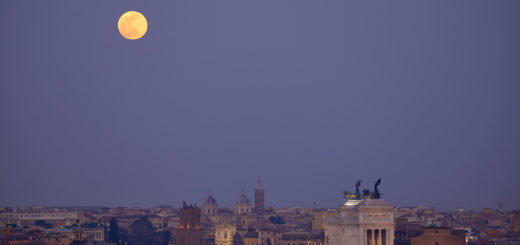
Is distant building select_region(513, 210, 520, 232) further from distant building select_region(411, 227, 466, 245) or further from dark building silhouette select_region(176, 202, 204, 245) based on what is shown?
distant building select_region(411, 227, 466, 245)

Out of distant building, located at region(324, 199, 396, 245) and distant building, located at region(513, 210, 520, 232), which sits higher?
distant building, located at region(513, 210, 520, 232)

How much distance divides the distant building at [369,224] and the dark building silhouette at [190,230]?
307 ft

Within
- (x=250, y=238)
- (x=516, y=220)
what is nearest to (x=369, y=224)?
(x=516, y=220)

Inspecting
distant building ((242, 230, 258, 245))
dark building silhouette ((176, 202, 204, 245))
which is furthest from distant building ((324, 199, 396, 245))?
dark building silhouette ((176, 202, 204, 245))

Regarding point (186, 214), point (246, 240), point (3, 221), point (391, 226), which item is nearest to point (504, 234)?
point (246, 240)

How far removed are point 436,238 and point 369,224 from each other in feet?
138

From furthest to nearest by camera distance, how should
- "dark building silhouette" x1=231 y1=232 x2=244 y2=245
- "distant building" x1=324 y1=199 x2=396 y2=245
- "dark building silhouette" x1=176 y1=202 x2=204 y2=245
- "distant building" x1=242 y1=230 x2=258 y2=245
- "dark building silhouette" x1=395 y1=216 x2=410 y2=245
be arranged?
1. "dark building silhouette" x1=176 y1=202 x2=204 y2=245
2. "dark building silhouette" x1=231 y1=232 x2=244 y2=245
3. "distant building" x1=242 y1=230 x2=258 y2=245
4. "dark building silhouette" x1=395 y1=216 x2=410 y2=245
5. "distant building" x1=324 y1=199 x2=396 y2=245

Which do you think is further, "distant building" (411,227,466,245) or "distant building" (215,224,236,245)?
"distant building" (215,224,236,245)

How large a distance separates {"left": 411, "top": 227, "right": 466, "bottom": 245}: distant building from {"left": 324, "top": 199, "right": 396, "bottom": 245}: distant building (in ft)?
126

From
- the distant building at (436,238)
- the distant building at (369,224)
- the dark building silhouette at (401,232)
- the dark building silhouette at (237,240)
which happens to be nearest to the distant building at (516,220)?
the dark building silhouette at (237,240)

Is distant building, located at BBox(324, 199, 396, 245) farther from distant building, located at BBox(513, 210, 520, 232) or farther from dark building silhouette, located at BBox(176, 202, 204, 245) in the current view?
dark building silhouette, located at BBox(176, 202, 204, 245)

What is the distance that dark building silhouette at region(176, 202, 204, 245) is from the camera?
5531 inches

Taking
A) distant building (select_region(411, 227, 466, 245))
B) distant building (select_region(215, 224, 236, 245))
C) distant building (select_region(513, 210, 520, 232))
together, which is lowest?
distant building (select_region(411, 227, 466, 245))

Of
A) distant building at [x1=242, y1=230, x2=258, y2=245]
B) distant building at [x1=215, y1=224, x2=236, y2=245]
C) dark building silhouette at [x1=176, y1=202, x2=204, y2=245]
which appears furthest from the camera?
distant building at [x1=215, y1=224, x2=236, y2=245]
